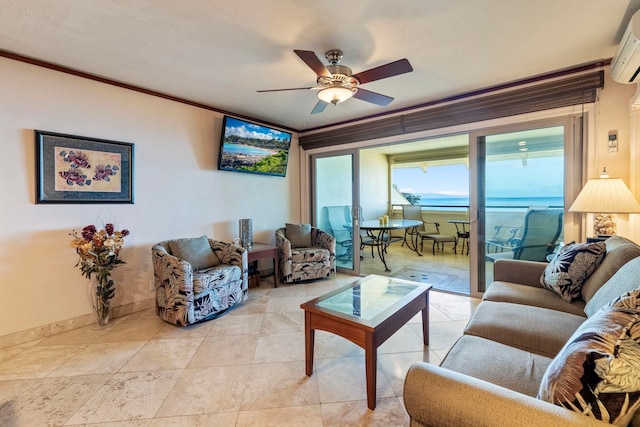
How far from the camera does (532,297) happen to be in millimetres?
2076

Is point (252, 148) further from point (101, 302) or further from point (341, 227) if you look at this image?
point (101, 302)

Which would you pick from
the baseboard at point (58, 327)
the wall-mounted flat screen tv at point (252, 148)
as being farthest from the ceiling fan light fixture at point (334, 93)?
the baseboard at point (58, 327)

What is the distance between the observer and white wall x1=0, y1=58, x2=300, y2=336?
2.46 meters

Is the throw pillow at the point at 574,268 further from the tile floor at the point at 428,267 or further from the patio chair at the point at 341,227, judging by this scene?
the patio chair at the point at 341,227

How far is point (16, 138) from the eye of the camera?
2.46 metres

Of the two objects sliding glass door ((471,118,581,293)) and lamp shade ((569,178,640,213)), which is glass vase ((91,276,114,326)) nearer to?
sliding glass door ((471,118,581,293))

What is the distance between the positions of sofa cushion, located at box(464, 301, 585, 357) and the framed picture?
342cm

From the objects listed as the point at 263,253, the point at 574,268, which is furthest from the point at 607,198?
the point at 263,253

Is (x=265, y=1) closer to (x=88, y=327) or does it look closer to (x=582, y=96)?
(x=582, y=96)

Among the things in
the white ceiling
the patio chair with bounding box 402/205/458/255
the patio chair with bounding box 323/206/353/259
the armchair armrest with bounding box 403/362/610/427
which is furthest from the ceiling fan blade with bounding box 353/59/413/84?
the patio chair with bounding box 402/205/458/255

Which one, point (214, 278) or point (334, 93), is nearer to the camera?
point (334, 93)

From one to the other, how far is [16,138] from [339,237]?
392 centimetres

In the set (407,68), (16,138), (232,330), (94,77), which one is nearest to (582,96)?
(407,68)

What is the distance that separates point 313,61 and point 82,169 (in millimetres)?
2461
